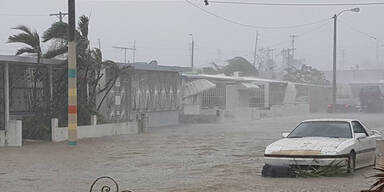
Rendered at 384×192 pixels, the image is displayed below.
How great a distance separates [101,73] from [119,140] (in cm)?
523

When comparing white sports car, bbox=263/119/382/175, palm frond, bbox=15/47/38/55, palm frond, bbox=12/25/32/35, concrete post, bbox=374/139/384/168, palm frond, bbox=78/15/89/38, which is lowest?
concrete post, bbox=374/139/384/168

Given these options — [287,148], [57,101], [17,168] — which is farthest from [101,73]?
[287,148]

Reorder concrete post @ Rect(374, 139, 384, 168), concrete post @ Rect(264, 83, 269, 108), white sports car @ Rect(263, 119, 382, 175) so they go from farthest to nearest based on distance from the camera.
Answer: concrete post @ Rect(264, 83, 269, 108) → concrete post @ Rect(374, 139, 384, 168) → white sports car @ Rect(263, 119, 382, 175)

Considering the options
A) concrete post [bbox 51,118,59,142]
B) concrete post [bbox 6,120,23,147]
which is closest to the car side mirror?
concrete post [bbox 6,120,23,147]

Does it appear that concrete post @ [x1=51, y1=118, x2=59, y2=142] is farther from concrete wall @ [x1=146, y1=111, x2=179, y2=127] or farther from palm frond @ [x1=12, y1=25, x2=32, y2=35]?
concrete wall @ [x1=146, y1=111, x2=179, y2=127]

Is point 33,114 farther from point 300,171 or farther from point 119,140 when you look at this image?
point 300,171

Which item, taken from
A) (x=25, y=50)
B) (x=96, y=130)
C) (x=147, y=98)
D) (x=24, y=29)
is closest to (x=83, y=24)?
(x=24, y=29)

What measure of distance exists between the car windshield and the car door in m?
0.23

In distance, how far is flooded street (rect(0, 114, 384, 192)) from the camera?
12195 millimetres

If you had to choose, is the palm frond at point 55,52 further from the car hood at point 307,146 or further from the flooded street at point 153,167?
the car hood at point 307,146

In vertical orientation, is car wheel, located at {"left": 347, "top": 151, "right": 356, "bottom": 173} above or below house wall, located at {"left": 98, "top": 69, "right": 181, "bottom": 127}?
below

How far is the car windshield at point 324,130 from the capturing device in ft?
46.5

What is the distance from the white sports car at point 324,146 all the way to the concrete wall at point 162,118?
76.6 ft

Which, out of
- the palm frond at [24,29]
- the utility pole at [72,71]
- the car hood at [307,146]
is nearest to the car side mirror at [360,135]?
the car hood at [307,146]
